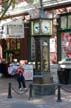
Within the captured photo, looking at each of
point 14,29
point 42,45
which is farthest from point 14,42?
point 42,45

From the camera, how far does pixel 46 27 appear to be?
54.6 ft

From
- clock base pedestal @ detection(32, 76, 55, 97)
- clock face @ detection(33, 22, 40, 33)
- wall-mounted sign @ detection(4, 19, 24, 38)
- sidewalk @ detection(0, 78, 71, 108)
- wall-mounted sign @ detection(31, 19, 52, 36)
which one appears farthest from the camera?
wall-mounted sign @ detection(4, 19, 24, 38)

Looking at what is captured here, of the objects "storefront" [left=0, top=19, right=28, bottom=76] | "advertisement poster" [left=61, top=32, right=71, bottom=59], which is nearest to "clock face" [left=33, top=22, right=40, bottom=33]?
"advertisement poster" [left=61, top=32, right=71, bottom=59]

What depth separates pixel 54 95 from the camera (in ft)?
64.6

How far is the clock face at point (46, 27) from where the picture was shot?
53.9 ft

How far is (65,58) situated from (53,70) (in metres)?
1.04

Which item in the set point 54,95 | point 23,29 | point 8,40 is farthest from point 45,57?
point 8,40

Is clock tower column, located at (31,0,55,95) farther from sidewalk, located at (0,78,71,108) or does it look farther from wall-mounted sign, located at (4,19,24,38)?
wall-mounted sign, located at (4,19,24,38)

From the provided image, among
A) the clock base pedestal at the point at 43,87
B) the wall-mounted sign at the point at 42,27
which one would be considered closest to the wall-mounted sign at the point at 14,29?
the clock base pedestal at the point at 43,87

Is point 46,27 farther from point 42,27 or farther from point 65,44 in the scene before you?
point 65,44

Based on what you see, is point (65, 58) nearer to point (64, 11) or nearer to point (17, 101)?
point (64, 11)

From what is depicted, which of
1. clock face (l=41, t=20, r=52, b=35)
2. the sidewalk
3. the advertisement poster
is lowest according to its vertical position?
the sidewalk

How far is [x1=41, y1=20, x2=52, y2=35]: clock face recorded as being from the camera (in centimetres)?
1643

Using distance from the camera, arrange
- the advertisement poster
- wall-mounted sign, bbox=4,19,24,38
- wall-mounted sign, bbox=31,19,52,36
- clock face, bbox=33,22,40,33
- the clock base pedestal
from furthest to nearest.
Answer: wall-mounted sign, bbox=4,19,24,38
the advertisement poster
the clock base pedestal
clock face, bbox=33,22,40,33
wall-mounted sign, bbox=31,19,52,36
